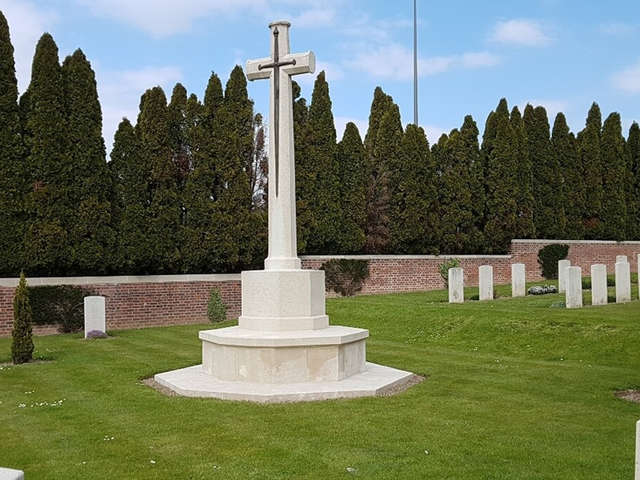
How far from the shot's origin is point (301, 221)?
2386 cm

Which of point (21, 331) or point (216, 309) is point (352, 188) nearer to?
point (216, 309)

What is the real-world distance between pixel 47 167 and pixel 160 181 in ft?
12.0

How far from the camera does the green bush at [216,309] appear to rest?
19.6 metres

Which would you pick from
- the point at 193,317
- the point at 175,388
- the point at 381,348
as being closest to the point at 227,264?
the point at 193,317

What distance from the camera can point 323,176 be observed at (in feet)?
82.0

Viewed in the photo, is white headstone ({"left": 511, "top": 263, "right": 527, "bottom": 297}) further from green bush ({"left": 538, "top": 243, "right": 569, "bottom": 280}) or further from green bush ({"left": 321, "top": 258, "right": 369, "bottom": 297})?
green bush ({"left": 538, "top": 243, "right": 569, "bottom": 280})

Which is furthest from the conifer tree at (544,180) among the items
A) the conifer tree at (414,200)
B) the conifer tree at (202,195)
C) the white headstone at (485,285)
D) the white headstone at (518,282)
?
the conifer tree at (202,195)

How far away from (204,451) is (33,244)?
45.8 ft

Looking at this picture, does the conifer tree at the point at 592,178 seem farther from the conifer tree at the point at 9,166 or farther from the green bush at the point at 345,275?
the conifer tree at the point at 9,166

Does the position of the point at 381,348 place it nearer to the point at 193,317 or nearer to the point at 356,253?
the point at 193,317

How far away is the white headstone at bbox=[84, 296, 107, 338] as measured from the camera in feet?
51.9

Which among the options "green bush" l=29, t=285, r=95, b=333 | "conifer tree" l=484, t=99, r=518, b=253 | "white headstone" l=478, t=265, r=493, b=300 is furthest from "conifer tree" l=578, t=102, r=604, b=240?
"green bush" l=29, t=285, r=95, b=333

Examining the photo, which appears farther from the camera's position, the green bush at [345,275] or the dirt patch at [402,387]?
the green bush at [345,275]

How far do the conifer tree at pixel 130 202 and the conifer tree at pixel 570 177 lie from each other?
2118cm
